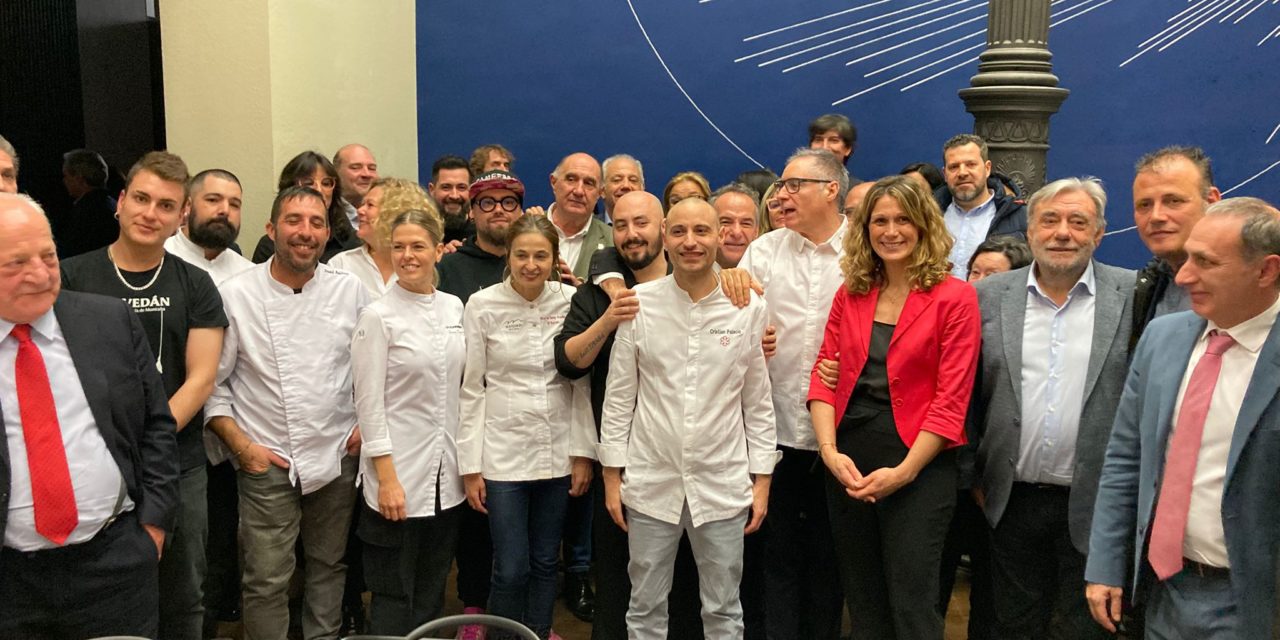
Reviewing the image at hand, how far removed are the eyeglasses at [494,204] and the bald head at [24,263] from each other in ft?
4.98

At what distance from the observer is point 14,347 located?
2.34 metres

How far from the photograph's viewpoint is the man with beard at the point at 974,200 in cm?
426

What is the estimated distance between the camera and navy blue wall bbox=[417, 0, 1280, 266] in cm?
538

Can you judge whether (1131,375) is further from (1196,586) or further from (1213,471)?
(1196,586)

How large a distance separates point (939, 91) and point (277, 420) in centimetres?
409

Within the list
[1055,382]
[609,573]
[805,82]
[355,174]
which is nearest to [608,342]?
[609,573]

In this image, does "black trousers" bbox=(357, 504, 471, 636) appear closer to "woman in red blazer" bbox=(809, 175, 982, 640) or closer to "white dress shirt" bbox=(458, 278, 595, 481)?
"white dress shirt" bbox=(458, 278, 595, 481)

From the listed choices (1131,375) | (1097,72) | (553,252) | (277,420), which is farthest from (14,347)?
(1097,72)

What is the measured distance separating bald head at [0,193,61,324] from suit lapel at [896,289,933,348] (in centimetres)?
210

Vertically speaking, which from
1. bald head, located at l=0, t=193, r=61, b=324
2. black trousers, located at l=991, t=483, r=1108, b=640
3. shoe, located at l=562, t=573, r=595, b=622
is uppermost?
bald head, located at l=0, t=193, r=61, b=324

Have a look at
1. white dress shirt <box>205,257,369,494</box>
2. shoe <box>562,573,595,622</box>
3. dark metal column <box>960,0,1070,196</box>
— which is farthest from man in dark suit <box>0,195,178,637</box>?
dark metal column <box>960,0,1070,196</box>

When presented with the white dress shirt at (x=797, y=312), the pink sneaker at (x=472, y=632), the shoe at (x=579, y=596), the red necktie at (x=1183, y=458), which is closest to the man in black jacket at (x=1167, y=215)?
the red necktie at (x=1183, y=458)

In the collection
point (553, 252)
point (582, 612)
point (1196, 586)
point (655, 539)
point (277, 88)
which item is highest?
point (277, 88)

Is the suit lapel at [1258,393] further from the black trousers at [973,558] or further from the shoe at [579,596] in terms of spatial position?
the shoe at [579,596]
